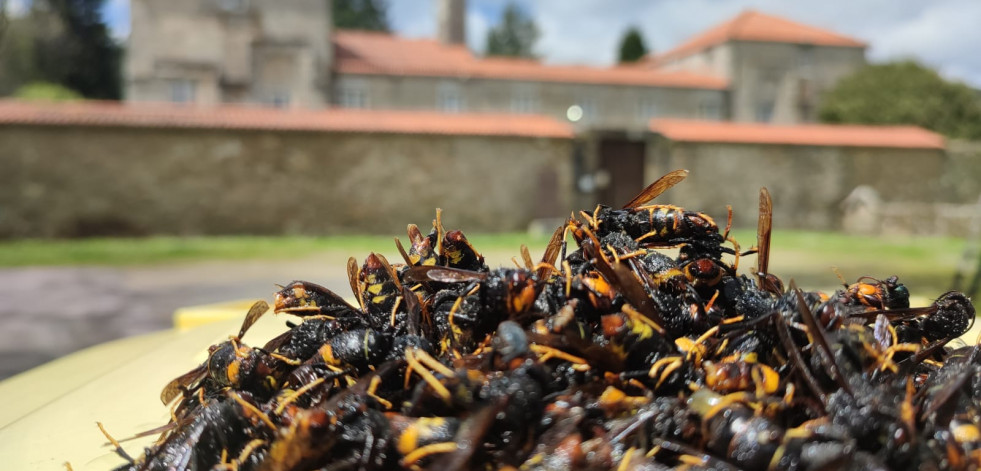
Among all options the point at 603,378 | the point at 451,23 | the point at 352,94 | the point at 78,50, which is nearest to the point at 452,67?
the point at 352,94

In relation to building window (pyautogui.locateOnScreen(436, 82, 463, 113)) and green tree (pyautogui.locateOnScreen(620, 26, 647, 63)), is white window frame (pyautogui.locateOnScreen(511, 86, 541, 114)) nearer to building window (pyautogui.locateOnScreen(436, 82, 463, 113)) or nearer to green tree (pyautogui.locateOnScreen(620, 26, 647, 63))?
building window (pyautogui.locateOnScreen(436, 82, 463, 113))

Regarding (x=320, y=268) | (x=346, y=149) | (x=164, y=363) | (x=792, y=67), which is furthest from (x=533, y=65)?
(x=164, y=363)

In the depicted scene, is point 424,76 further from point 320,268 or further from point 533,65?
point 320,268

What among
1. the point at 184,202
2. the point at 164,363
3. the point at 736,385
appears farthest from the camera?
the point at 184,202

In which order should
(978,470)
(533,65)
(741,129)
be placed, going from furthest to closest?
(533,65), (741,129), (978,470)

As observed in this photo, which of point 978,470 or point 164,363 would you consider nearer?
point 978,470
